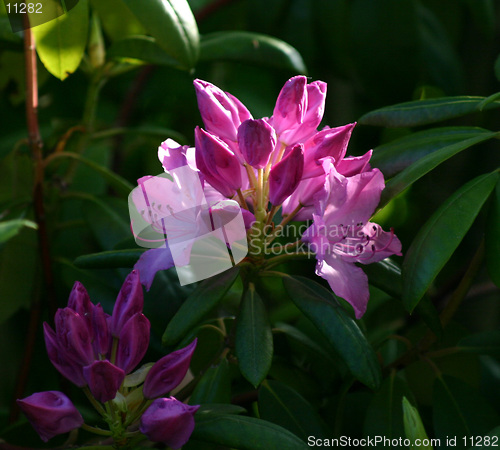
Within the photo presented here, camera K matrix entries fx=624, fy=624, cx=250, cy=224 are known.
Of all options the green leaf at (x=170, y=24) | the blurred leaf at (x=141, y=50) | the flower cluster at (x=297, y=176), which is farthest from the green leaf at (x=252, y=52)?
the flower cluster at (x=297, y=176)

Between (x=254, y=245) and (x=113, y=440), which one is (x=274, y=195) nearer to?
(x=254, y=245)

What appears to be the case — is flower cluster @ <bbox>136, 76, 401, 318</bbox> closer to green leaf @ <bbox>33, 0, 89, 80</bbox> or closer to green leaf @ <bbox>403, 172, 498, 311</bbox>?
green leaf @ <bbox>403, 172, 498, 311</bbox>

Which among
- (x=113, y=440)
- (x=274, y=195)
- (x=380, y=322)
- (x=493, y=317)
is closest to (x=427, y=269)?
(x=274, y=195)

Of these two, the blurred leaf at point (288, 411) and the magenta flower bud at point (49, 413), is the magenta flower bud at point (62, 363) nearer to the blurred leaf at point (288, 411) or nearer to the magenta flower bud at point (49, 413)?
the magenta flower bud at point (49, 413)

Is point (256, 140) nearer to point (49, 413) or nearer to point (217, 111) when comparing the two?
point (217, 111)

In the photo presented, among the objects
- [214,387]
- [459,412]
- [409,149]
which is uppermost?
[409,149]

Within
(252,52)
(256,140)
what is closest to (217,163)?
(256,140)
